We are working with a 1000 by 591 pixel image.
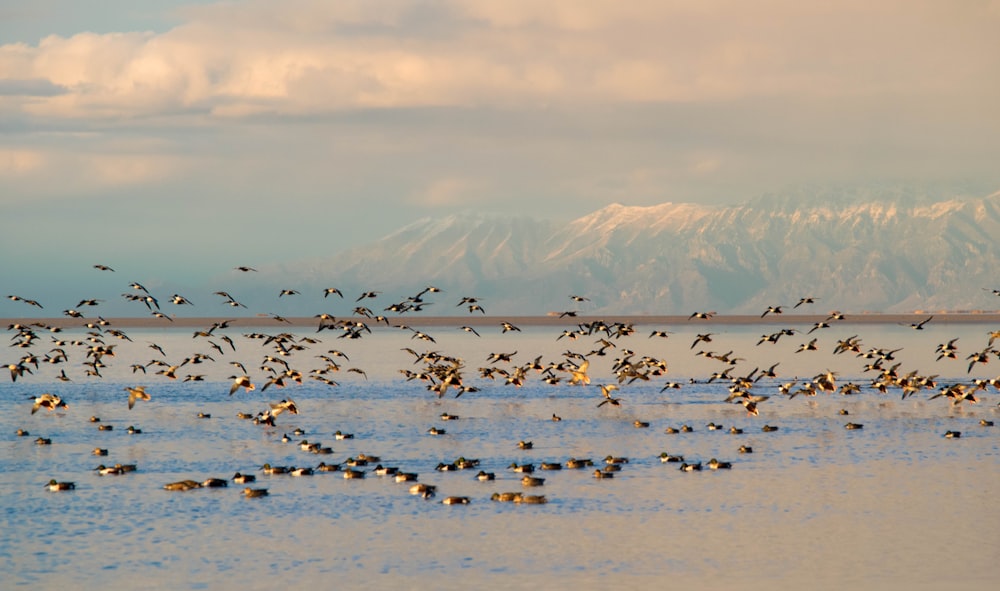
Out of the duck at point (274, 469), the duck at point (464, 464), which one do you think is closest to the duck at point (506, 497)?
the duck at point (464, 464)

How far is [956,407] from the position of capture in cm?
7662

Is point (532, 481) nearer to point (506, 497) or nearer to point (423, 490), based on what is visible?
point (506, 497)

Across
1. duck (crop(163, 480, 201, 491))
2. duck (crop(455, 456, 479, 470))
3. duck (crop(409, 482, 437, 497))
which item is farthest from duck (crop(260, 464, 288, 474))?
duck (crop(409, 482, 437, 497))

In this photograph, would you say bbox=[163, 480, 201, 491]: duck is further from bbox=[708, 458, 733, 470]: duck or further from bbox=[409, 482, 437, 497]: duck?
bbox=[708, 458, 733, 470]: duck

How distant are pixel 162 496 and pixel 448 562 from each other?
1421 centimetres

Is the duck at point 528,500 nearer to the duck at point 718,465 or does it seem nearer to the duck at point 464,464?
the duck at point 464,464

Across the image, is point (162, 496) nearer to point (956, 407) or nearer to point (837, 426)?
point (837, 426)

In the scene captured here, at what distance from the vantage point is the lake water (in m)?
33.5

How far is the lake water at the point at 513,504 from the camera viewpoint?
33531 mm

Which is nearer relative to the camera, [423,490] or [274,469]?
[423,490]

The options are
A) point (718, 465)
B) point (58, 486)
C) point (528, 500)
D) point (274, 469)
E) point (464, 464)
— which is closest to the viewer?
point (528, 500)

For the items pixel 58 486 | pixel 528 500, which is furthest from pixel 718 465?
pixel 58 486

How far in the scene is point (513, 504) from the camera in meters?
42.8

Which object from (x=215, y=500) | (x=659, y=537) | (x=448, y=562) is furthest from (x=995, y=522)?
(x=215, y=500)
